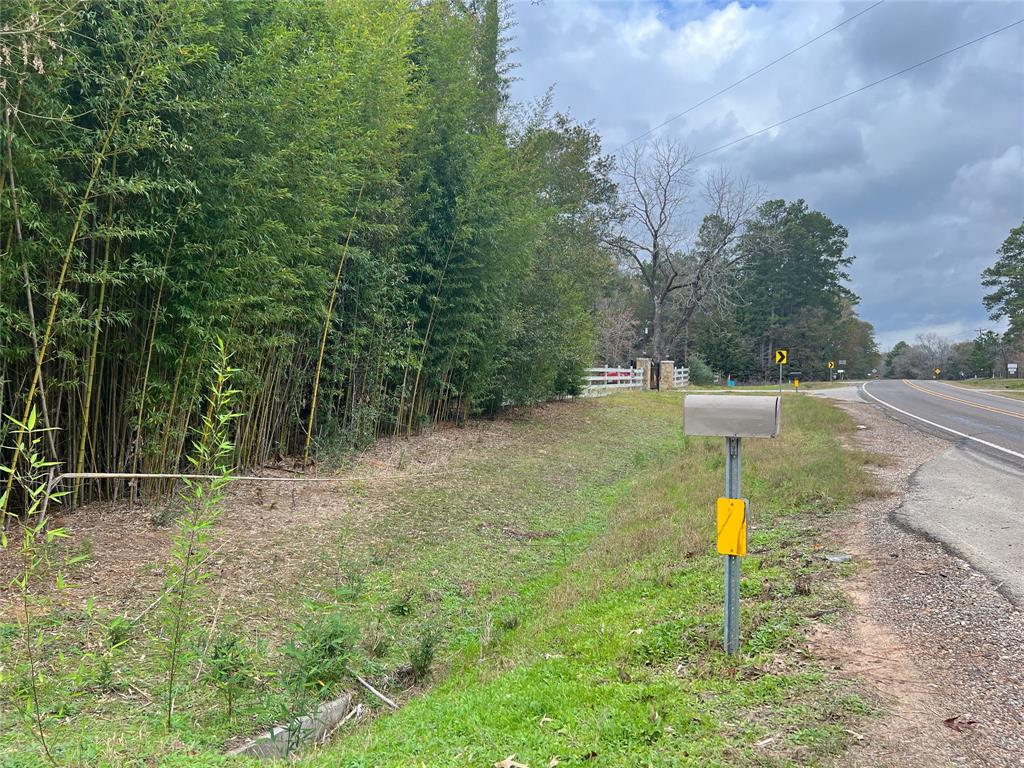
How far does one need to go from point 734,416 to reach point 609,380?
19.6 metres

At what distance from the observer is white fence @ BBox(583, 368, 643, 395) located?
19566 millimetres

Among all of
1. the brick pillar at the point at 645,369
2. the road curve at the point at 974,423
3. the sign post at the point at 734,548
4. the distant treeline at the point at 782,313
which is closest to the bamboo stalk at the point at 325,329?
the sign post at the point at 734,548

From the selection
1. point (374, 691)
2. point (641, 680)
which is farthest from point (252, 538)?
point (641, 680)

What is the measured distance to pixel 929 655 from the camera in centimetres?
254

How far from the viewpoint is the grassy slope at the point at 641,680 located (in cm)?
212

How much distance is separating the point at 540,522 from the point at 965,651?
4601mm

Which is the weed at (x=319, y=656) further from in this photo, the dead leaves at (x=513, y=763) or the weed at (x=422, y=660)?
the dead leaves at (x=513, y=763)

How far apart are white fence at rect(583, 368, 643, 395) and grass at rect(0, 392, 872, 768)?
11.5 meters

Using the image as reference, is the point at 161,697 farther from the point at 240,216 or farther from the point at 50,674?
the point at 240,216

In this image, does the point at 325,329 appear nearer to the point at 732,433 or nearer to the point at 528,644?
the point at 528,644

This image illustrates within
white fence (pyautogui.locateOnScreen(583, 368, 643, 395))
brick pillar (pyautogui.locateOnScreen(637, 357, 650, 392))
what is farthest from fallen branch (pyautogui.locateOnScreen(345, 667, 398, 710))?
brick pillar (pyautogui.locateOnScreen(637, 357, 650, 392))

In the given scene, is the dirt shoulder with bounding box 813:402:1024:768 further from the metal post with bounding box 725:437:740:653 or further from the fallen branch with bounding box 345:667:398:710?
the fallen branch with bounding box 345:667:398:710

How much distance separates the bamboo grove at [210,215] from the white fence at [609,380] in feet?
32.5

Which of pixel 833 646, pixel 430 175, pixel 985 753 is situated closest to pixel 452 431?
pixel 430 175
